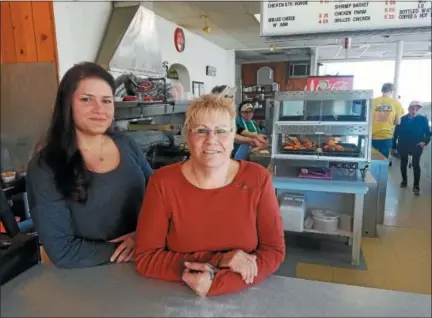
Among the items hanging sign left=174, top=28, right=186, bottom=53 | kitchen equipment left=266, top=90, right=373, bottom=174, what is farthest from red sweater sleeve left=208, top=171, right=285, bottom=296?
hanging sign left=174, top=28, right=186, bottom=53

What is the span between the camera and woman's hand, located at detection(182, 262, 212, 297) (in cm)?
86

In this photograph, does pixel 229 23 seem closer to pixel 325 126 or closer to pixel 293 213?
pixel 325 126

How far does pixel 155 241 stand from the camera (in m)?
1.00

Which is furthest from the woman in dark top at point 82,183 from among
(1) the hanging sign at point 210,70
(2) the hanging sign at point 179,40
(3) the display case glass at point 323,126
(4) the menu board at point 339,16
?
(1) the hanging sign at point 210,70

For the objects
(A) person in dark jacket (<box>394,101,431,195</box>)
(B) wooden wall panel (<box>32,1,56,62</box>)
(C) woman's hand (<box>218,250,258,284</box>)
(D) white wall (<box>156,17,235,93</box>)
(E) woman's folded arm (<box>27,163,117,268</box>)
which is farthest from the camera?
(D) white wall (<box>156,17,235,93</box>)

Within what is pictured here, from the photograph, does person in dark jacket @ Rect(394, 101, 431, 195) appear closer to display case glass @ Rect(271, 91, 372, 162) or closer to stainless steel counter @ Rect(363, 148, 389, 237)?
stainless steel counter @ Rect(363, 148, 389, 237)

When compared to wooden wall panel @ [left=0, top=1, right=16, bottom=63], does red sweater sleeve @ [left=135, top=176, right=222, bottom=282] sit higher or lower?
lower

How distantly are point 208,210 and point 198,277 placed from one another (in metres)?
0.20

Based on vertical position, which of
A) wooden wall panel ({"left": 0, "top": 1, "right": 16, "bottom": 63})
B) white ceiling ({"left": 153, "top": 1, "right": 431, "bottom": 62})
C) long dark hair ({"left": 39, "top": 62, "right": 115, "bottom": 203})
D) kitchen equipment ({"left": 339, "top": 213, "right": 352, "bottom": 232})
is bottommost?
kitchen equipment ({"left": 339, "top": 213, "right": 352, "bottom": 232})

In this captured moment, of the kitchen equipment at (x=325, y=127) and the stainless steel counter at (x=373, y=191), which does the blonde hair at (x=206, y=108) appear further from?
the stainless steel counter at (x=373, y=191)

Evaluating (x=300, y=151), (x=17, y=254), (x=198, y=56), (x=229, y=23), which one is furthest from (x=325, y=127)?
(x=198, y=56)

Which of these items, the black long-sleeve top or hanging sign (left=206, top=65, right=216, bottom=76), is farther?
hanging sign (left=206, top=65, right=216, bottom=76)

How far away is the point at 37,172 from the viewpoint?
3.34 feet

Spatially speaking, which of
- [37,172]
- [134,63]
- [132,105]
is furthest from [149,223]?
[134,63]
